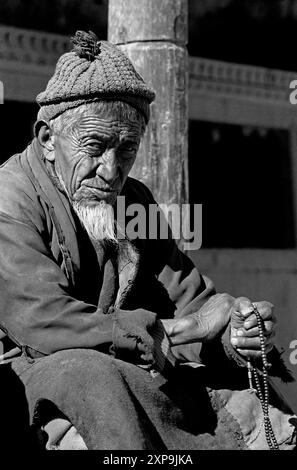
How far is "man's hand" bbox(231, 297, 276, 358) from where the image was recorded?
316 centimetres

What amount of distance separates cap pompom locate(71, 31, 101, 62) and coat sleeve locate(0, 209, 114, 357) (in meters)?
0.65

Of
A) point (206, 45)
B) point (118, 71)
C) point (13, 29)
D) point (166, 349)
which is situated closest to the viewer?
point (166, 349)

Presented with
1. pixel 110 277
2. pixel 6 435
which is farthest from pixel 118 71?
pixel 6 435

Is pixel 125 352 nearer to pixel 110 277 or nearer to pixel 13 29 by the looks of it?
pixel 110 277

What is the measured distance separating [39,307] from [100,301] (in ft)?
1.52

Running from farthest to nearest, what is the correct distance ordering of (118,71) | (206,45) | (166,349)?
(206,45), (118,71), (166,349)

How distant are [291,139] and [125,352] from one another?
18.2 ft

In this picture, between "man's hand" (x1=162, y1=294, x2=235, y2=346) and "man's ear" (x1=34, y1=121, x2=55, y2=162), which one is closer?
"man's hand" (x1=162, y1=294, x2=235, y2=346)

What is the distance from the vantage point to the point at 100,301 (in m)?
3.48

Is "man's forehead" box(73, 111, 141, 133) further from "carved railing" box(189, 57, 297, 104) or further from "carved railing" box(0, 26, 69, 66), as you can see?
"carved railing" box(189, 57, 297, 104)

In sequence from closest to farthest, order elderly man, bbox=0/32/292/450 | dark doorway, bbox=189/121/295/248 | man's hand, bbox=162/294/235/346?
elderly man, bbox=0/32/292/450, man's hand, bbox=162/294/235/346, dark doorway, bbox=189/121/295/248

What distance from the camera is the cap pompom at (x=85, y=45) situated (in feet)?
10.9

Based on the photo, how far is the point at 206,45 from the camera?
737 centimetres

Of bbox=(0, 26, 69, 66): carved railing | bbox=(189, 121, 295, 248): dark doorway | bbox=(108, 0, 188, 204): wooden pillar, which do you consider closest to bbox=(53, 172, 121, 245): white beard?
bbox=(108, 0, 188, 204): wooden pillar
